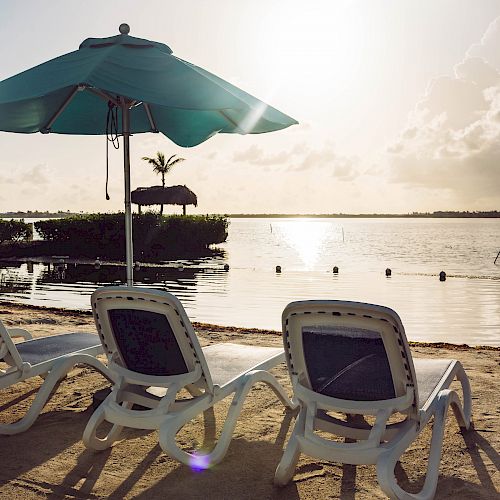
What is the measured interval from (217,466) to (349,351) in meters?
1.14

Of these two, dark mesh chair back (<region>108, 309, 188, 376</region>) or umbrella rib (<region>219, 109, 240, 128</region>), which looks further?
umbrella rib (<region>219, 109, 240, 128</region>)

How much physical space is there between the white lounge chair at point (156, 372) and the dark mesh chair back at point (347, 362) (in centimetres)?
67

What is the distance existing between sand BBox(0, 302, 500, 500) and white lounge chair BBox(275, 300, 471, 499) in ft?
0.88

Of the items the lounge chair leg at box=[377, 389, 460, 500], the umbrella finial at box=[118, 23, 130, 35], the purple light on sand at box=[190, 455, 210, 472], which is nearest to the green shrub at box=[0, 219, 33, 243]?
the umbrella finial at box=[118, 23, 130, 35]

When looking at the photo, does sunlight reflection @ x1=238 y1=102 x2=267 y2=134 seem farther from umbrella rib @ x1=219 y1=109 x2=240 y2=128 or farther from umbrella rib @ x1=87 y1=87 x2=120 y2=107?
umbrella rib @ x1=87 y1=87 x2=120 y2=107

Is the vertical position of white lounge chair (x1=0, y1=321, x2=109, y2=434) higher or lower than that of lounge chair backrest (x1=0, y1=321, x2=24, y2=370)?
lower

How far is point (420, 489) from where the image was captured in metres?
3.34

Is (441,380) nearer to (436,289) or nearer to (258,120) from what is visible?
(258,120)

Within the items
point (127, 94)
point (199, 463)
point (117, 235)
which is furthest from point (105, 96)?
point (117, 235)

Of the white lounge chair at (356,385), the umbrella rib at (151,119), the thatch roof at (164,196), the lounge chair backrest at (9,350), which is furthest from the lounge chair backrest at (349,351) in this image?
the thatch roof at (164,196)

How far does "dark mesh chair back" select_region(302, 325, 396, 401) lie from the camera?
3.05 metres

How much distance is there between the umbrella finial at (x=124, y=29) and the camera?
4.93m

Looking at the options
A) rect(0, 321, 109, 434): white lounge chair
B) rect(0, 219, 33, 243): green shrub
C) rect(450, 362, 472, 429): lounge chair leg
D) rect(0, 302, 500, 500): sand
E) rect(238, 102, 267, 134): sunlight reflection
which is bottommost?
rect(0, 302, 500, 500): sand

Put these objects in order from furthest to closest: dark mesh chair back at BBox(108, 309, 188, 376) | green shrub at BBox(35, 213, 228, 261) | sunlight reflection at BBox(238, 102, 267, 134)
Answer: green shrub at BBox(35, 213, 228, 261) < sunlight reflection at BBox(238, 102, 267, 134) < dark mesh chair back at BBox(108, 309, 188, 376)
